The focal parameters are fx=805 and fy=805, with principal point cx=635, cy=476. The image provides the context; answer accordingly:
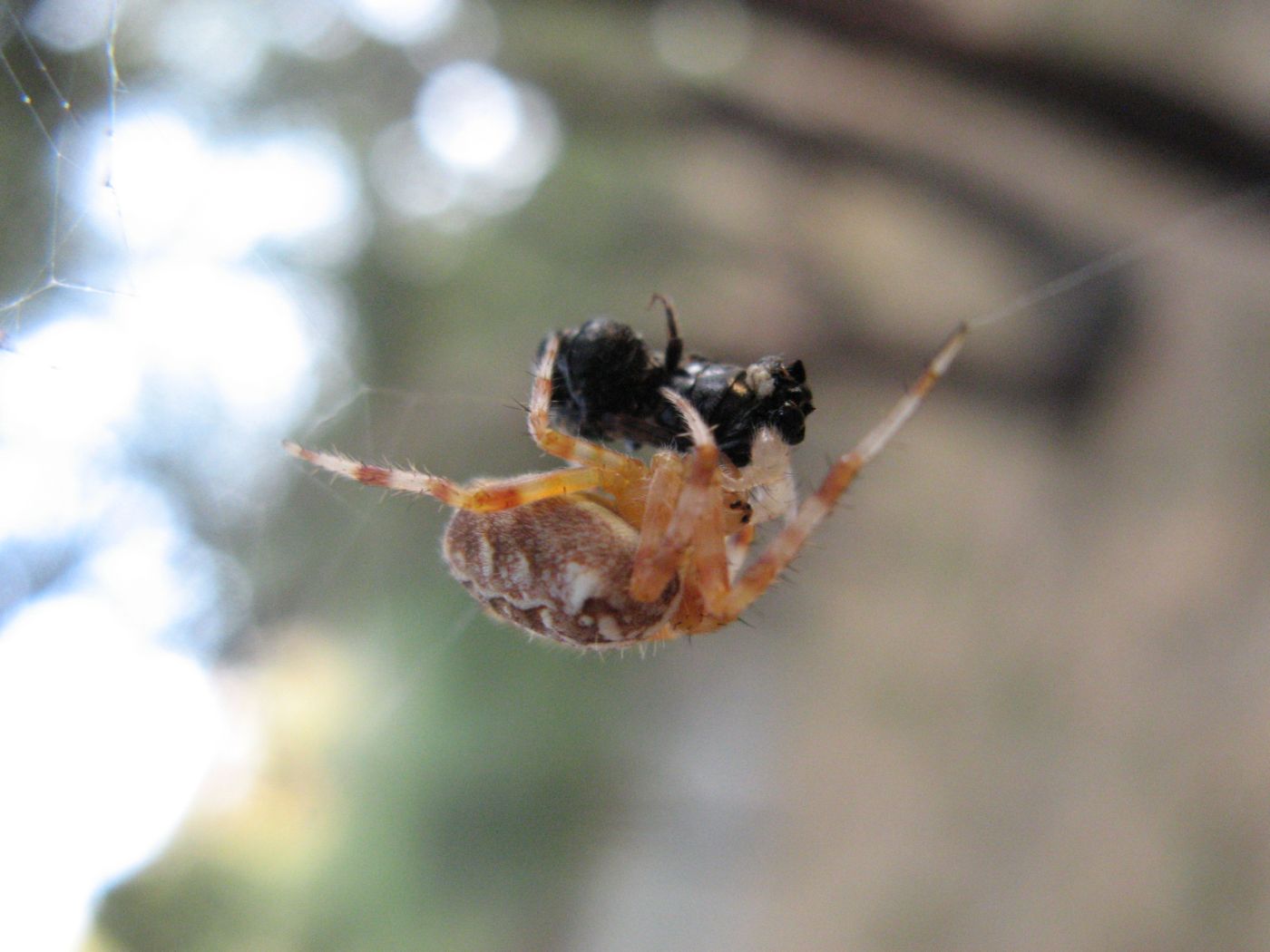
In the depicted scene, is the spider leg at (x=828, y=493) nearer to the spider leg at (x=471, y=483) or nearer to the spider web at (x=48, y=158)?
the spider leg at (x=471, y=483)

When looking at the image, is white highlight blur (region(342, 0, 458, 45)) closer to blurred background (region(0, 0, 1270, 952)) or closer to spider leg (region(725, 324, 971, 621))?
blurred background (region(0, 0, 1270, 952))

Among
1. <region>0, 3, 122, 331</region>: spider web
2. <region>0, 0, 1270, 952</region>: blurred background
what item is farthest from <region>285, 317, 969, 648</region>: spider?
<region>0, 0, 1270, 952</region>: blurred background

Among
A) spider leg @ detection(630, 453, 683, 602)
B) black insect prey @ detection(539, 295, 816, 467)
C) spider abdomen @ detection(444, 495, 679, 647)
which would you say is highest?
black insect prey @ detection(539, 295, 816, 467)

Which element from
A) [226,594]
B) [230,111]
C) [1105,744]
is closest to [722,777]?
[1105,744]

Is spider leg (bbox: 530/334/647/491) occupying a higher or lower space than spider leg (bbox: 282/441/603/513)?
higher

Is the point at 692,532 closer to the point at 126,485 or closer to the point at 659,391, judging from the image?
the point at 659,391

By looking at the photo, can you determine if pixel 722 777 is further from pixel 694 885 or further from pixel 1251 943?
pixel 1251 943

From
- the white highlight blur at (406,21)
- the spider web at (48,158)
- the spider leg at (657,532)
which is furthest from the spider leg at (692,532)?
the white highlight blur at (406,21)
